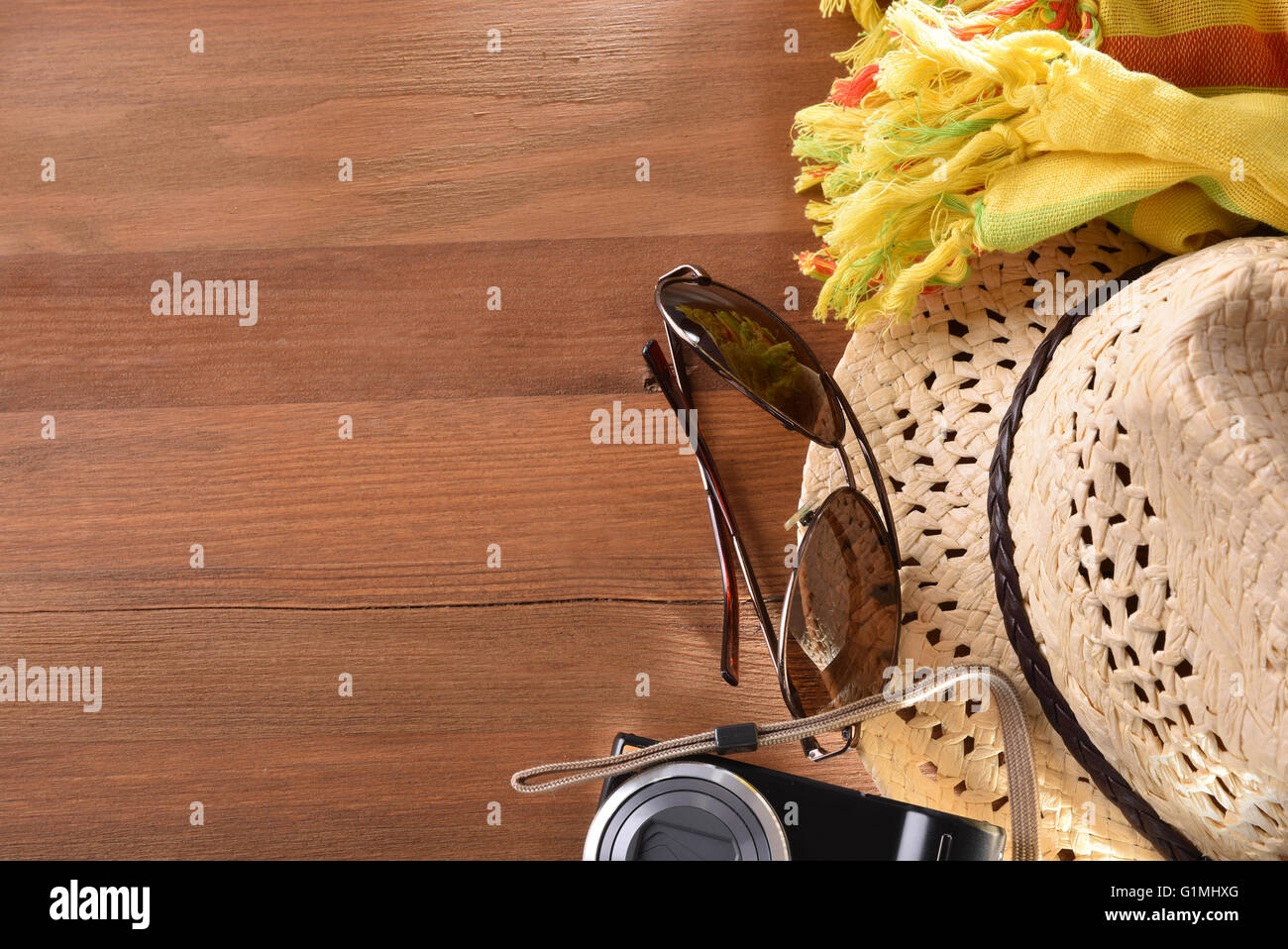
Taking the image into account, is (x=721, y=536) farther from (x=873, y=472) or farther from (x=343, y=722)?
(x=343, y=722)

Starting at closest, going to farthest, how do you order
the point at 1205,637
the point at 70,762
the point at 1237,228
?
the point at 1205,637 < the point at 1237,228 < the point at 70,762

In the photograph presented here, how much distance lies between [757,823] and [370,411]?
0.33 m

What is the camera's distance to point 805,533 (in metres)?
0.45

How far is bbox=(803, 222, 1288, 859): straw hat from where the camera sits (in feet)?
0.83

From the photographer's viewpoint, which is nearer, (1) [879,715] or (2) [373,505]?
(1) [879,715]

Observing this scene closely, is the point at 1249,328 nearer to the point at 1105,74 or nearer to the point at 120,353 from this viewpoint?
the point at 1105,74

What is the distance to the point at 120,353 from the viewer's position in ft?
1.77

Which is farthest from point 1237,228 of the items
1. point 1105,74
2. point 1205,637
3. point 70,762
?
point 70,762

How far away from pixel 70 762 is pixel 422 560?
249 millimetres

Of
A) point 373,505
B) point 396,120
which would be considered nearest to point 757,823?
point 373,505

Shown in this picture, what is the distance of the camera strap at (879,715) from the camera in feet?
1.21

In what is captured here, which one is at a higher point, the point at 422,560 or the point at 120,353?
the point at 120,353

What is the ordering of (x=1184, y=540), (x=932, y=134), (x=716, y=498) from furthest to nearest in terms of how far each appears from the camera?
(x=716, y=498)
(x=932, y=134)
(x=1184, y=540)

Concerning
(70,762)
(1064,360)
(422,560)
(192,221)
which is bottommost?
(70,762)
